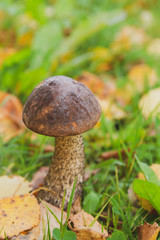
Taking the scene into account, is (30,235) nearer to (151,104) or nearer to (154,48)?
(151,104)

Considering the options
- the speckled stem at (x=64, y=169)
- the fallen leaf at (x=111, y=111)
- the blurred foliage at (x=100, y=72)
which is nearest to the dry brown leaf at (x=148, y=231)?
the blurred foliage at (x=100, y=72)

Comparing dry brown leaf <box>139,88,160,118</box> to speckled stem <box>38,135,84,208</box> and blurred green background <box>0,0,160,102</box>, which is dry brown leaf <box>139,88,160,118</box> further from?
speckled stem <box>38,135,84,208</box>

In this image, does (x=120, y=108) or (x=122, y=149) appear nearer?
(x=122, y=149)

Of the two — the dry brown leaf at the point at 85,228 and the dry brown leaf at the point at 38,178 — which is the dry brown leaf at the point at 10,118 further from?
the dry brown leaf at the point at 85,228

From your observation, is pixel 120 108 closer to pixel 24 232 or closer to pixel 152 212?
pixel 152 212

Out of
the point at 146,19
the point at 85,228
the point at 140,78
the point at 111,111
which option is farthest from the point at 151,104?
the point at 146,19

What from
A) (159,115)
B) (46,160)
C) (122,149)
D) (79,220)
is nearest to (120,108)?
(159,115)

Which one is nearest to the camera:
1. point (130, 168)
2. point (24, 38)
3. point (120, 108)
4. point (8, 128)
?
point (130, 168)
